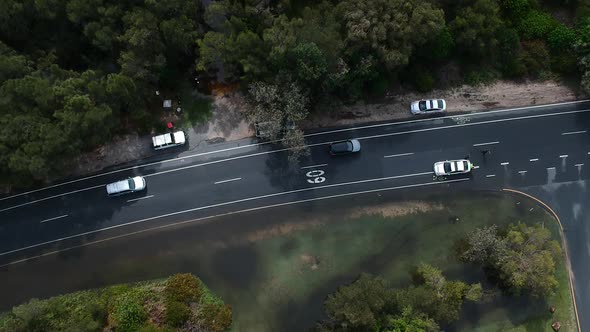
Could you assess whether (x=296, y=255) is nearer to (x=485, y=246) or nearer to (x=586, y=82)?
(x=485, y=246)

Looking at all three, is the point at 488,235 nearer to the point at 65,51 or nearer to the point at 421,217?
the point at 421,217

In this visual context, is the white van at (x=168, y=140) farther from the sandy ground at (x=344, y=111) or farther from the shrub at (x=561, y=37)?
the shrub at (x=561, y=37)

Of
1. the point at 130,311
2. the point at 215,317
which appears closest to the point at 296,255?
the point at 215,317

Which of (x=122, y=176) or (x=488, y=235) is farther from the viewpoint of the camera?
(x=122, y=176)

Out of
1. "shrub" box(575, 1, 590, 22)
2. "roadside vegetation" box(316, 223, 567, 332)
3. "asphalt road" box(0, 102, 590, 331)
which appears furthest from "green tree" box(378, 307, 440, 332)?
"shrub" box(575, 1, 590, 22)

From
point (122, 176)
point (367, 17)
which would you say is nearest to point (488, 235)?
point (367, 17)

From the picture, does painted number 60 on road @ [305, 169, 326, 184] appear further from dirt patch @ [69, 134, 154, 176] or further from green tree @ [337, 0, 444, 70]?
dirt patch @ [69, 134, 154, 176]

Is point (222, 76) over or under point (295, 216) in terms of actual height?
over
